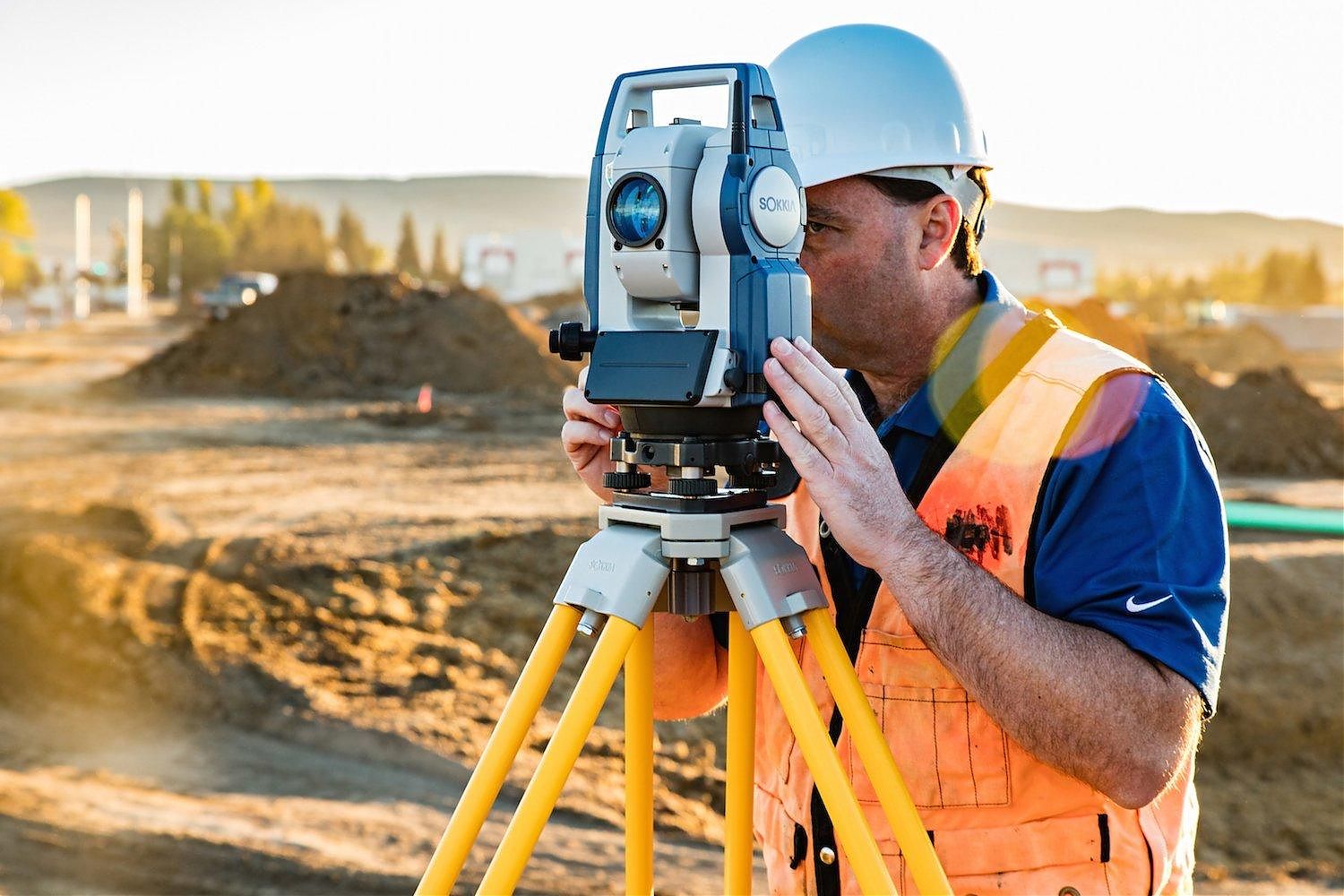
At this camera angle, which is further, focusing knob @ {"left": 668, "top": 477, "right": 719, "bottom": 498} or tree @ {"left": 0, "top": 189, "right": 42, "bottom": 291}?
tree @ {"left": 0, "top": 189, "right": 42, "bottom": 291}

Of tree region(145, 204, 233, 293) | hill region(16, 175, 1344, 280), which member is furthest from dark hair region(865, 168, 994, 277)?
hill region(16, 175, 1344, 280)

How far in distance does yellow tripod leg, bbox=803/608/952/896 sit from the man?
5.8 inches

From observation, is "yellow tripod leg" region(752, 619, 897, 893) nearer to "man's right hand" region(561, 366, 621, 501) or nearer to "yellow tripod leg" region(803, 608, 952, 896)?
"yellow tripod leg" region(803, 608, 952, 896)

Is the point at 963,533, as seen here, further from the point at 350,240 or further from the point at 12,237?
the point at 350,240

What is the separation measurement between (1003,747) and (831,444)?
1.98 feet

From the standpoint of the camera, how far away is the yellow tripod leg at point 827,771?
1.38 metres

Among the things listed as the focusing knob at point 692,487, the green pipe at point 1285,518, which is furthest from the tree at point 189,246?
the focusing knob at point 692,487

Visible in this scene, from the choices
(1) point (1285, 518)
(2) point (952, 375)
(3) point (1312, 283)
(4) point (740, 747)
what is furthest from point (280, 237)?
(4) point (740, 747)

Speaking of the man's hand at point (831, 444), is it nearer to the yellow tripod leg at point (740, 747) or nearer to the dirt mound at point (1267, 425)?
the yellow tripod leg at point (740, 747)

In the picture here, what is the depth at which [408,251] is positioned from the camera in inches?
4149

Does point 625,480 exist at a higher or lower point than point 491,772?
higher

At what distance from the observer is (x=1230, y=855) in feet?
22.6

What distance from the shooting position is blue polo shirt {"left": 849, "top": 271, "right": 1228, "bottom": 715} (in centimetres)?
156

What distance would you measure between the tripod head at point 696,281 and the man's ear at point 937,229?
42 cm
